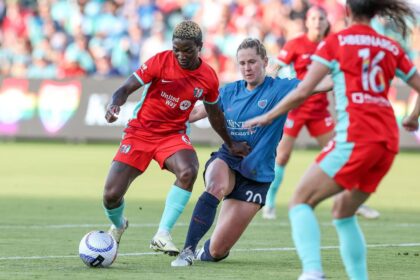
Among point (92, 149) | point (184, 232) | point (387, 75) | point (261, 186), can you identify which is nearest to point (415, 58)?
point (92, 149)

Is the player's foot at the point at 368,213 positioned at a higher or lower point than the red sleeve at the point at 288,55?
lower

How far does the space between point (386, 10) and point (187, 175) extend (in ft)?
9.84

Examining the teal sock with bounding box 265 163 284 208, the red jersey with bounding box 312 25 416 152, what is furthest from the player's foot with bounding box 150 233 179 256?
the teal sock with bounding box 265 163 284 208

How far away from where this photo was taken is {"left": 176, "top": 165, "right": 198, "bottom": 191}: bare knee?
378 inches

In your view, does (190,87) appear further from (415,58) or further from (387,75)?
(415,58)

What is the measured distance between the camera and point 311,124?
1389cm

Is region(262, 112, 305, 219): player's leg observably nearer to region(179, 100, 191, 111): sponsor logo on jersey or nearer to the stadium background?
region(179, 100, 191, 111): sponsor logo on jersey

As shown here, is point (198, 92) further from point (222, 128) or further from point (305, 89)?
point (305, 89)

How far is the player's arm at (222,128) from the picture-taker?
9453mm

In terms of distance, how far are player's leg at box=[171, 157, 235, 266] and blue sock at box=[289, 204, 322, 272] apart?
2.21 metres

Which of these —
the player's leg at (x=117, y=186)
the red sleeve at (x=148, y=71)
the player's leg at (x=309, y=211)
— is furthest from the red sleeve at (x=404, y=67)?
the player's leg at (x=117, y=186)

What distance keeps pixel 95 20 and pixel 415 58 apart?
9253 mm

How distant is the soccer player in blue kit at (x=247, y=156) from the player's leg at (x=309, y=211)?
2.44 m

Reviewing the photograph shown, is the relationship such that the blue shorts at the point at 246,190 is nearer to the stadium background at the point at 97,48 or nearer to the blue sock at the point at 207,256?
the blue sock at the point at 207,256
